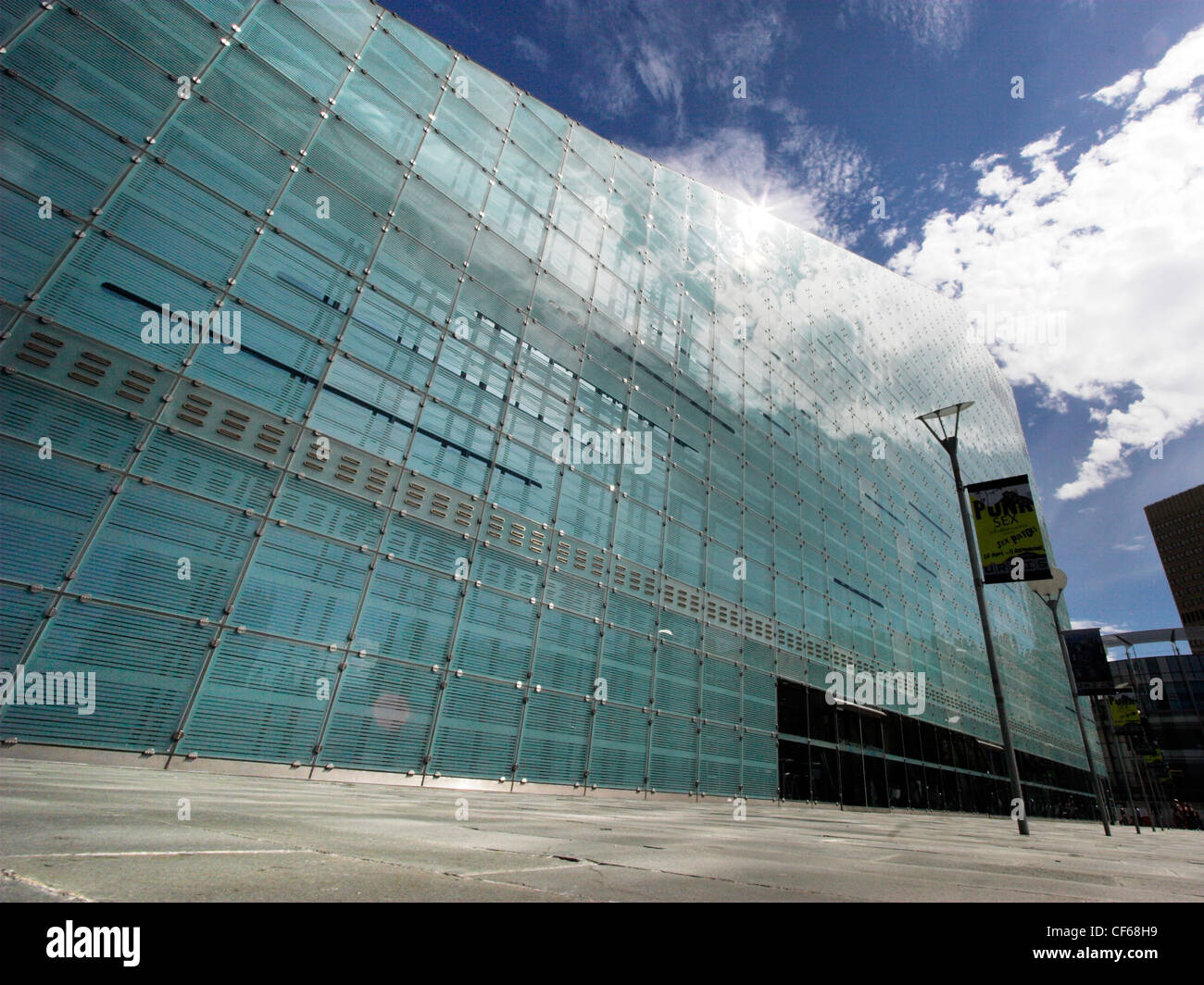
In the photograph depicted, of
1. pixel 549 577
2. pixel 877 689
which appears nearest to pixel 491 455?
pixel 549 577

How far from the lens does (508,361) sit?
14.4 m

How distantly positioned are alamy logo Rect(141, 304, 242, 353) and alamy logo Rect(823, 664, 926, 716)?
65.8 ft

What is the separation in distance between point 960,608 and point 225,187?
122ft

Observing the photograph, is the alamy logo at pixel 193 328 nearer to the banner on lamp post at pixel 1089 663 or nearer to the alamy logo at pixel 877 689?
the alamy logo at pixel 877 689

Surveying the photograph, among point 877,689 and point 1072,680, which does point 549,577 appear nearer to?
point 1072,680

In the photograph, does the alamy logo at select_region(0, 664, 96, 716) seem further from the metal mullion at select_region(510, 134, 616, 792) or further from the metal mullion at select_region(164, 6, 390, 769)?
the metal mullion at select_region(510, 134, 616, 792)

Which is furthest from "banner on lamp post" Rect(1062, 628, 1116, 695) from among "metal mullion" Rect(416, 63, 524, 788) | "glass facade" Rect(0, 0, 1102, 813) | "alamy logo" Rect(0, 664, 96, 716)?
"alamy logo" Rect(0, 664, 96, 716)

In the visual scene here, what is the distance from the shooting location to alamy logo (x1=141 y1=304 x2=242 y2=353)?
363 inches

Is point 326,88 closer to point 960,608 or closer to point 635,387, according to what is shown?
point 635,387

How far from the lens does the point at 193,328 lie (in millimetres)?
9633
